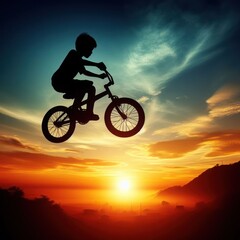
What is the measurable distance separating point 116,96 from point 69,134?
2.71 metres

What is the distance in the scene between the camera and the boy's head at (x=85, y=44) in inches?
431

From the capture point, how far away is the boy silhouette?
36.2 feet

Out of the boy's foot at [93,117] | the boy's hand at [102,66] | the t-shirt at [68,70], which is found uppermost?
the t-shirt at [68,70]

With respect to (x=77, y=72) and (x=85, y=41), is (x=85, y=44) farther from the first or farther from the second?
(x=77, y=72)

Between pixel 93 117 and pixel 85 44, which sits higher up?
pixel 85 44

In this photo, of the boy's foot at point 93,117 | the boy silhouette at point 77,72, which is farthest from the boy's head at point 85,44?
the boy's foot at point 93,117

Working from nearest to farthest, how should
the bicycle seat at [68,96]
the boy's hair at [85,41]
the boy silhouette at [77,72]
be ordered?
the boy's hair at [85,41] < the boy silhouette at [77,72] < the bicycle seat at [68,96]

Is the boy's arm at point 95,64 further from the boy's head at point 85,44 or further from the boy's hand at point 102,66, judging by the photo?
the boy's head at point 85,44

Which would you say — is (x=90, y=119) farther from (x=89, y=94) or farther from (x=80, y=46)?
(x=80, y=46)

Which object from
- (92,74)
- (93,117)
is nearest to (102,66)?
(92,74)

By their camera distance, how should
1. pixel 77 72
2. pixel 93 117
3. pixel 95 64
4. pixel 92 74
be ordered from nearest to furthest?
pixel 95 64 < pixel 92 74 < pixel 77 72 < pixel 93 117

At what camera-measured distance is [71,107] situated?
12.9 m

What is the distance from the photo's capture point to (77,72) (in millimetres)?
11703

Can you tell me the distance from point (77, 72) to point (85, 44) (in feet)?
3.95
